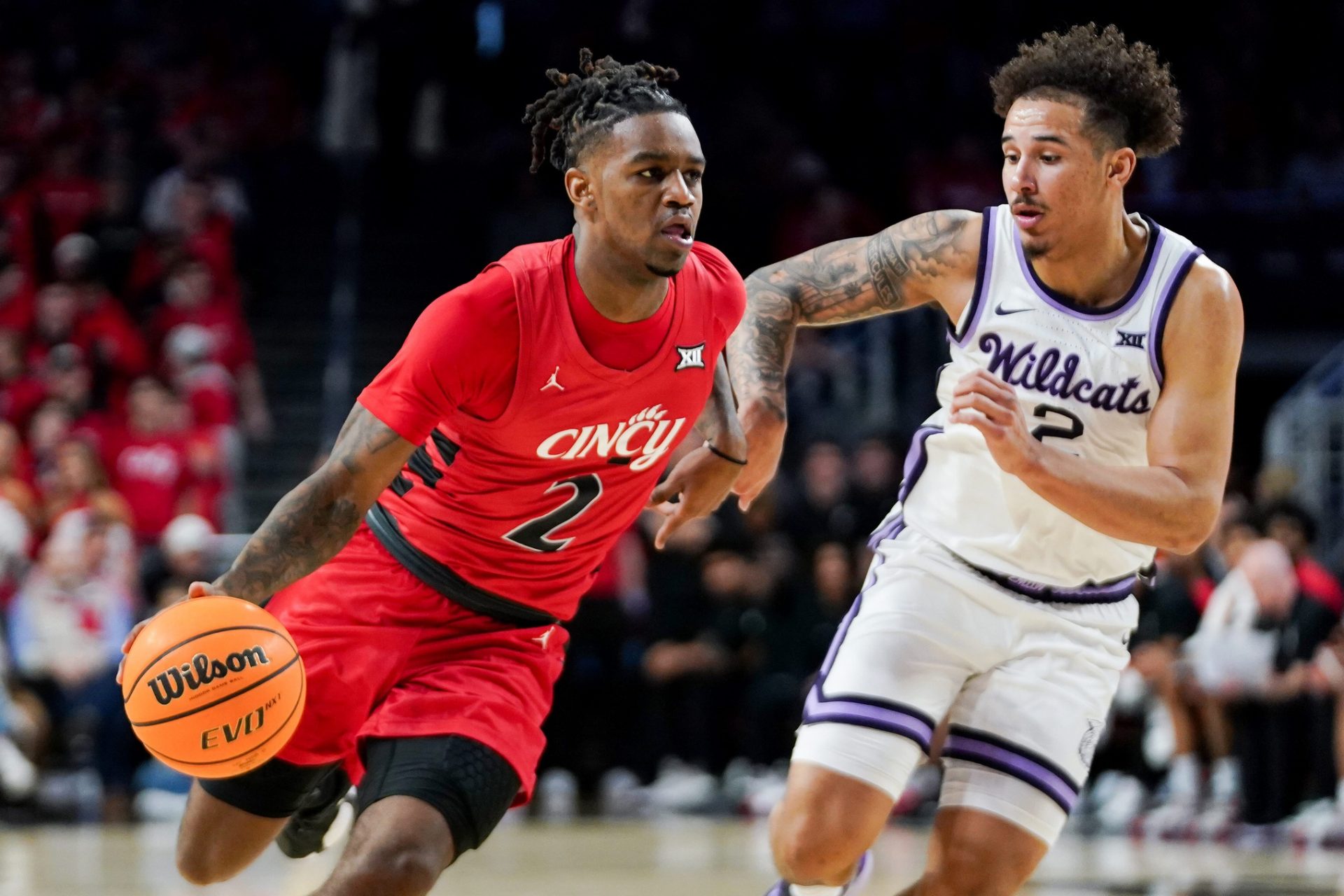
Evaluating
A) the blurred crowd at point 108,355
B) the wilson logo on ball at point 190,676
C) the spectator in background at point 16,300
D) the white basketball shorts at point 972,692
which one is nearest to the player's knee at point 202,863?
the wilson logo on ball at point 190,676

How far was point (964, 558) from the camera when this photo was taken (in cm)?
470

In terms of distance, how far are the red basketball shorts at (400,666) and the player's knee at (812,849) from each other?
69cm

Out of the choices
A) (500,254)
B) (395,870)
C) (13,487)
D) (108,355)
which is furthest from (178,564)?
(395,870)

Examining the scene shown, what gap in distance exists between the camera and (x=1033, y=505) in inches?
182

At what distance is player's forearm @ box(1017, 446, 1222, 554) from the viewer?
13.9 ft

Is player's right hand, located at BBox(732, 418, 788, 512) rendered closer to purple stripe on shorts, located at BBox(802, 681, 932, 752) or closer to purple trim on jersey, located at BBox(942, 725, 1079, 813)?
purple stripe on shorts, located at BBox(802, 681, 932, 752)

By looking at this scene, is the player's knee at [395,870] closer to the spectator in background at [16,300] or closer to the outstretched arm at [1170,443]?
the outstretched arm at [1170,443]

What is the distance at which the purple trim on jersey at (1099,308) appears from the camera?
15.1 ft

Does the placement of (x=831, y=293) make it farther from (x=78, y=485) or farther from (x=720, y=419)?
(x=78, y=485)

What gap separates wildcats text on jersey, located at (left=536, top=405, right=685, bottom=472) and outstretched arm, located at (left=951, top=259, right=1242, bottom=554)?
0.78m

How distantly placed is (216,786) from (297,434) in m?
10.3

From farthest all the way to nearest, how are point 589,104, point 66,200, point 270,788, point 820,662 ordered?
point 66,200 → point 820,662 → point 270,788 → point 589,104

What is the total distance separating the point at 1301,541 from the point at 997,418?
634 cm

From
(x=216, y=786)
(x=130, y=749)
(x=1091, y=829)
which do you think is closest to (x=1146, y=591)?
(x=1091, y=829)
